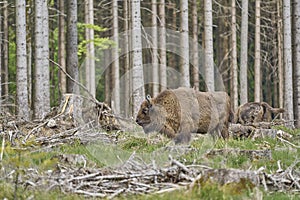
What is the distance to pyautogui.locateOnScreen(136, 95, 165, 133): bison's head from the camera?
A: 12133 millimetres

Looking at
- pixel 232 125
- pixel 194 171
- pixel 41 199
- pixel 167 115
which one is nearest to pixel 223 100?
pixel 232 125

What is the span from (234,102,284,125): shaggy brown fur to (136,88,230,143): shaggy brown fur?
14.8 ft

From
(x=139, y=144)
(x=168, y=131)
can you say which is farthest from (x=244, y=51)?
(x=139, y=144)

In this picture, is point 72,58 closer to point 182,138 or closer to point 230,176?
point 182,138

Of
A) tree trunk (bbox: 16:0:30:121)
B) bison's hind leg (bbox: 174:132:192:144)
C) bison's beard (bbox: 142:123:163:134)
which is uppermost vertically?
tree trunk (bbox: 16:0:30:121)

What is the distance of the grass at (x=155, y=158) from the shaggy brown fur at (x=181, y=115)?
35 centimetres

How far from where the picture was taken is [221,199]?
235 inches

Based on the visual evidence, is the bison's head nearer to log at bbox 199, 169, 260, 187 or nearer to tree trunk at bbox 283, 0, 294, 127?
log at bbox 199, 169, 260, 187

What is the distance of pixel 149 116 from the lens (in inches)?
480

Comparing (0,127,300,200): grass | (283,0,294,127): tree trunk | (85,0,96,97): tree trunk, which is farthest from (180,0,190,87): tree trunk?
(0,127,300,200): grass

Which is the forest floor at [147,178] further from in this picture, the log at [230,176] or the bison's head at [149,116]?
the bison's head at [149,116]

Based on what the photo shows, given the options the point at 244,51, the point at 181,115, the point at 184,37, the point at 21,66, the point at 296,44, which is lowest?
the point at 181,115

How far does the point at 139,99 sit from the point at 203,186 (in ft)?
35.6

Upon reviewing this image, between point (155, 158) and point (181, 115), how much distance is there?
4.24 meters
